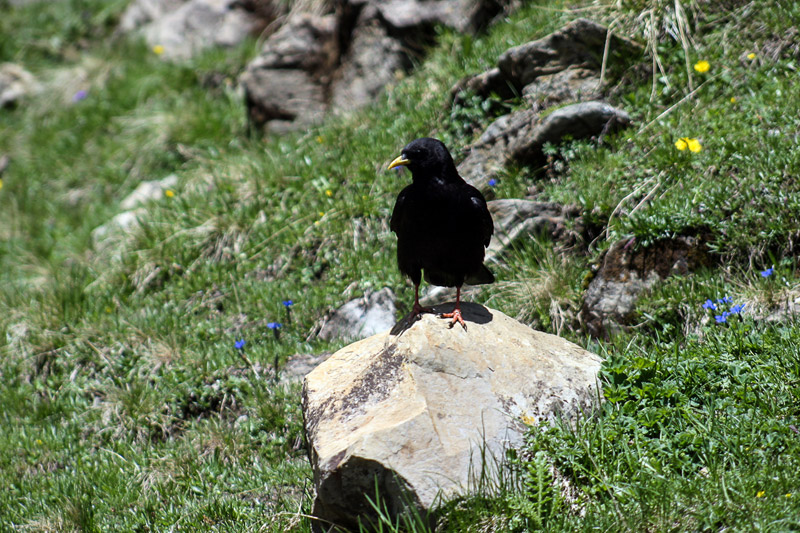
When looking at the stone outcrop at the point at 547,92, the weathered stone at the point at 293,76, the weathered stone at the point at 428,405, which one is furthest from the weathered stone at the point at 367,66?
the weathered stone at the point at 428,405

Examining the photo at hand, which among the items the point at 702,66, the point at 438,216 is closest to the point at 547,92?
the point at 702,66

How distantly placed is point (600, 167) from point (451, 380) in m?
2.77

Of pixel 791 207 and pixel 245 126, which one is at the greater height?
pixel 791 207

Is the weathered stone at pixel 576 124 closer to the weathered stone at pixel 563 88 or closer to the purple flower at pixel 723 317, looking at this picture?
the weathered stone at pixel 563 88

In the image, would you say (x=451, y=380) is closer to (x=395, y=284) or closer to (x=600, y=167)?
(x=395, y=284)

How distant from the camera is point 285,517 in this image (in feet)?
12.6

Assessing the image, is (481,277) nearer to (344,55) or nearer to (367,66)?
(367,66)

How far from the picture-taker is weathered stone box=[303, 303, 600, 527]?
129 inches

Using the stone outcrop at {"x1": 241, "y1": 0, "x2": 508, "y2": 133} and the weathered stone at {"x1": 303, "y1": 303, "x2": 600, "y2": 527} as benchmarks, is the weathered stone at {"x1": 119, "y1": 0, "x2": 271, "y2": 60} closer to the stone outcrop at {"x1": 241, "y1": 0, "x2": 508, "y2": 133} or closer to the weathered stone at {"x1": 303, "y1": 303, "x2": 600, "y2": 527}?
the stone outcrop at {"x1": 241, "y1": 0, "x2": 508, "y2": 133}

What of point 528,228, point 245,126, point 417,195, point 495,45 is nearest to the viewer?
point 417,195

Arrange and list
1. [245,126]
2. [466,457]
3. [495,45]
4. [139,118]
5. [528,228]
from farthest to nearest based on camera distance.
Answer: [139,118] → [245,126] → [495,45] → [528,228] → [466,457]

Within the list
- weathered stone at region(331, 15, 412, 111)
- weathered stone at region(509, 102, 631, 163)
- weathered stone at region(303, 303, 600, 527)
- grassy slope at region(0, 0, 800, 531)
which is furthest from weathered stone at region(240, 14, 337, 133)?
weathered stone at region(303, 303, 600, 527)

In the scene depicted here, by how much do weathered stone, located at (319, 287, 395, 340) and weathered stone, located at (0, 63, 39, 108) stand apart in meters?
7.72

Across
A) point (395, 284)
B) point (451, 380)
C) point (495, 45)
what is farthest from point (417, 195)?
point (495, 45)
